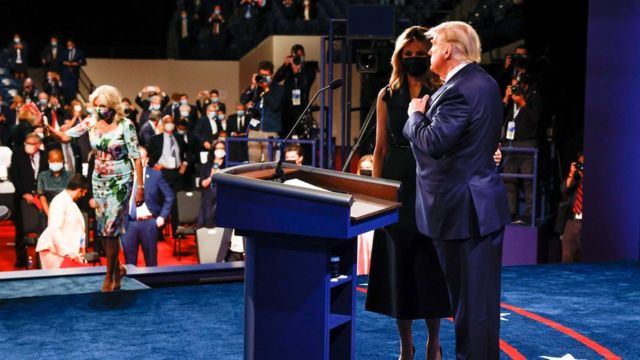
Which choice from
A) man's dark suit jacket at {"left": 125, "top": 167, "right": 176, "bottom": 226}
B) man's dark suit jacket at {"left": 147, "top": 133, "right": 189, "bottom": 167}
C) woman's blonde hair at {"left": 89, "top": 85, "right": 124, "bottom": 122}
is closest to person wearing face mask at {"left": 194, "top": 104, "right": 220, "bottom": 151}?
man's dark suit jacket at {"left": 147, "top": 133, "right": 189, "bottom": 167}

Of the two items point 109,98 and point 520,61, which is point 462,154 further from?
point 520,61

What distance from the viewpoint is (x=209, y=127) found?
11398 mm

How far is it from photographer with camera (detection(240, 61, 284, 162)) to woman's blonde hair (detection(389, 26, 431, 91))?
6303 mm

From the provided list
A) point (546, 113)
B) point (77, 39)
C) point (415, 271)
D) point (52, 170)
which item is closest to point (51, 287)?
point (415, 271)

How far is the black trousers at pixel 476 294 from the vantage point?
2.64m

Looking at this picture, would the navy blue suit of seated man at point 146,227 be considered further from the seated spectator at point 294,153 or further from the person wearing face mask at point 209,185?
the seated spectator at point 294,153

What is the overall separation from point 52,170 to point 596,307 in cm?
616

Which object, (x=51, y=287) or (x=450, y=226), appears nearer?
(x=450, y=226)

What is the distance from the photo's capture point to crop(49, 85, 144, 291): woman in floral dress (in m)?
4.78

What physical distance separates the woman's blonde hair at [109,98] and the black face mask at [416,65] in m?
2.30

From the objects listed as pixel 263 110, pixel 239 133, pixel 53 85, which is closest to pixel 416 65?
pixel 263 110

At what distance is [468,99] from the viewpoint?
257 cm

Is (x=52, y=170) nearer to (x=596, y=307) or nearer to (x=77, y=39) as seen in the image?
(x=596, y=307)

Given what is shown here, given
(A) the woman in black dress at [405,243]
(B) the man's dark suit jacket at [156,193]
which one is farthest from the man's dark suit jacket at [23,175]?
(A) the woman in black dress at [405,243]
